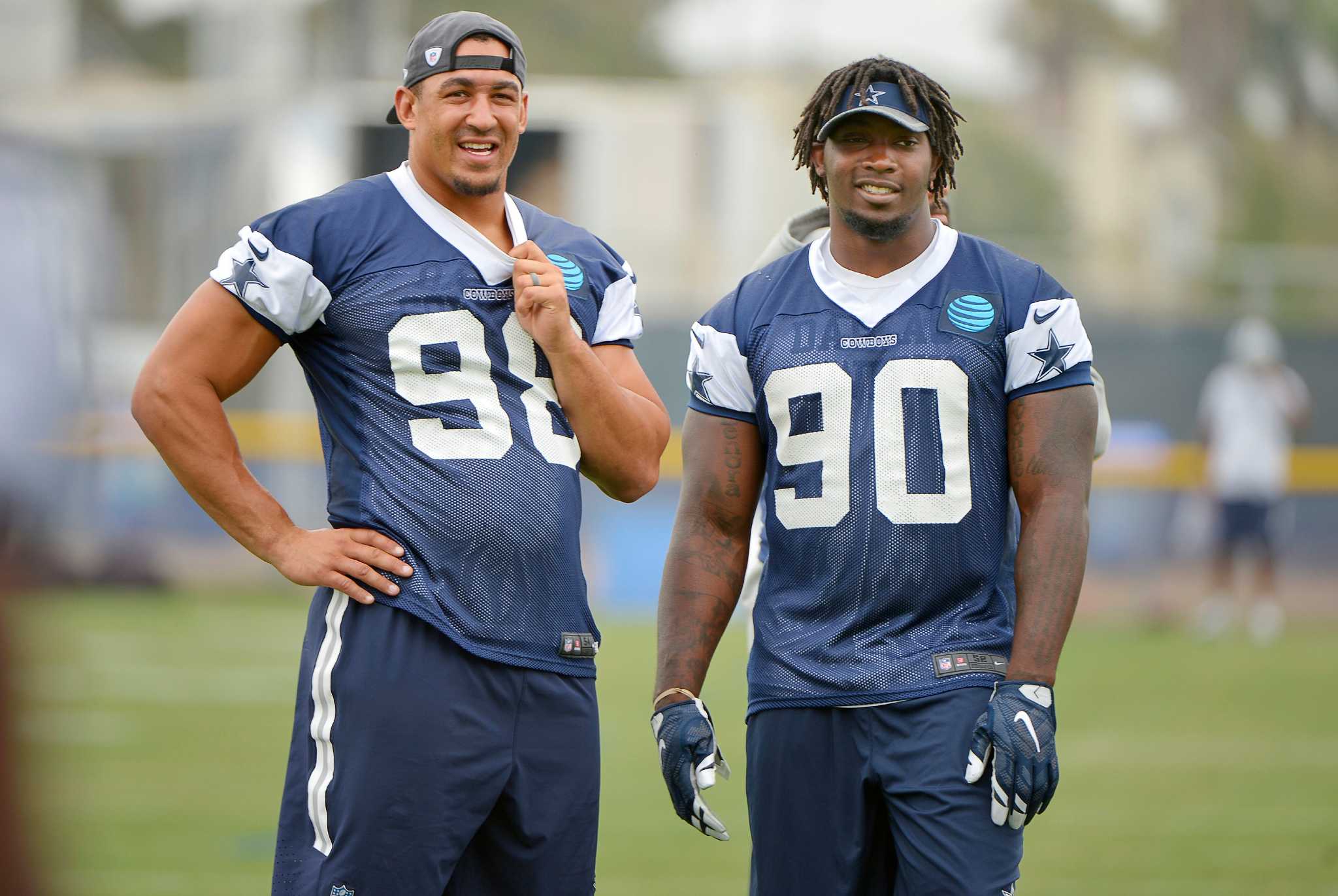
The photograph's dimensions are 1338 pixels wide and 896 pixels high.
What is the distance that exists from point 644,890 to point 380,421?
3.22 metres

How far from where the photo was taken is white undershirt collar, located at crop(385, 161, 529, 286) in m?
3.28

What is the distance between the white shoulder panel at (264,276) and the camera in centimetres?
315

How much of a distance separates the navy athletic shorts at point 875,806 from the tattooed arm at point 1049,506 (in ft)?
0.56

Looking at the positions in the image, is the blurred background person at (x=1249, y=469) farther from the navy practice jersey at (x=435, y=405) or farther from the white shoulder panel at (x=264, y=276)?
the white shoulder panel at (x=264, y=276)

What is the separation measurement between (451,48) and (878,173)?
0.82m

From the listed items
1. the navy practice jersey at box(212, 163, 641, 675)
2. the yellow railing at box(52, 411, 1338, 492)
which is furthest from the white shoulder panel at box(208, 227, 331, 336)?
the yellow railing at box(52, 411, 1338, 492)

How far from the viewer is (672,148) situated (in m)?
22.9

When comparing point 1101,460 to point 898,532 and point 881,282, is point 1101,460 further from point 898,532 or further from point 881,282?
point 898,532

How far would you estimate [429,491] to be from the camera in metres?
3.18

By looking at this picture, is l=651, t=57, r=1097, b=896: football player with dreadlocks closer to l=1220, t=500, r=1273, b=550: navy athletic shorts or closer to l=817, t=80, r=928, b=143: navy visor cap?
l=817, t=80, r=928, b=143: navy visor cap

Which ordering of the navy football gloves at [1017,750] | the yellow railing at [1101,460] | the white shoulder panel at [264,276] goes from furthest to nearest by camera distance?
the yellow railing at [1101,460] < the white shoulder panel at [264,276] < the navy football gloves at [1017,750]

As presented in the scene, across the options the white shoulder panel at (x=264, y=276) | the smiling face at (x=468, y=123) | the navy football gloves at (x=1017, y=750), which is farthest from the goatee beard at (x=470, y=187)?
the navy football gloves at (x=1017, y=750)

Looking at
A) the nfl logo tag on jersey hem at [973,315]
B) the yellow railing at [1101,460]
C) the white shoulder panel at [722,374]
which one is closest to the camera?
the nfl logo tag on jersey hem at [973,315]

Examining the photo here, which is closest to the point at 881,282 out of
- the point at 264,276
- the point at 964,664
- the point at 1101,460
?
the point at 964,664
